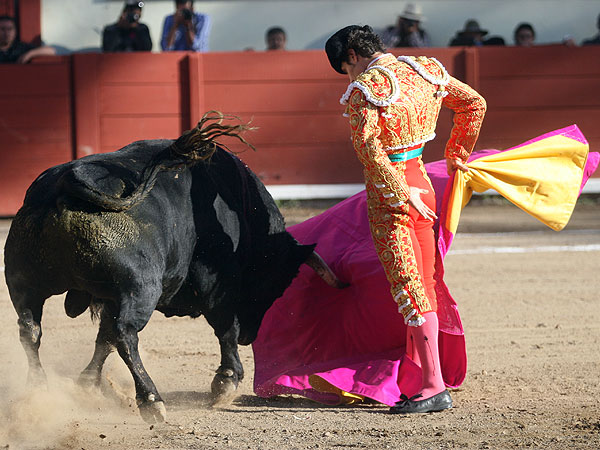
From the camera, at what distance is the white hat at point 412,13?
801 cm

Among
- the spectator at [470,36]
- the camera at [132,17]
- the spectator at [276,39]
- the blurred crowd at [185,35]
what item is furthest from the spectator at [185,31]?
the spectator at [470,36]

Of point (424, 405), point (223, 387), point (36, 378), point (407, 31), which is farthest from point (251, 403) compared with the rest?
point (407, 31)

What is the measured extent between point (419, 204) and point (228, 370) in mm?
838

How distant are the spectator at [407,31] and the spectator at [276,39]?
2.85ft

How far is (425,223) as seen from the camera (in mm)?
2879

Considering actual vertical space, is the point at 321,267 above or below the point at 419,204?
below

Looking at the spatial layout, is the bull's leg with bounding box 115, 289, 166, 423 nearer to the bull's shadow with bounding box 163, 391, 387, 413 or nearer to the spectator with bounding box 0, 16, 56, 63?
the bull's shadow with bounding box 163, 391, 387, 413

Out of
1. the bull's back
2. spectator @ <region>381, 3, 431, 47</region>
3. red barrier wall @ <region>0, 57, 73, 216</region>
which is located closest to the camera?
the bull's back

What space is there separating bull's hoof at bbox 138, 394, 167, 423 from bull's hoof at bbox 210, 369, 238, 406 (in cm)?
41

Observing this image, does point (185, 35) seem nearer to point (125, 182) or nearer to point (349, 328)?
point (349, 328)

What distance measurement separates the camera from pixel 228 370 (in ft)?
9.86

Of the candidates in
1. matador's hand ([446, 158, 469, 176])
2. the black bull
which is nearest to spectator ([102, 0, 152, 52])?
the black bull

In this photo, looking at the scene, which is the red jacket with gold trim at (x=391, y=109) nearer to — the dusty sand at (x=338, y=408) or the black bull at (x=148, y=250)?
the black bull at (x=148, y=250)

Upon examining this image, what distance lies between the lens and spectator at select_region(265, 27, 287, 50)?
7.85m
